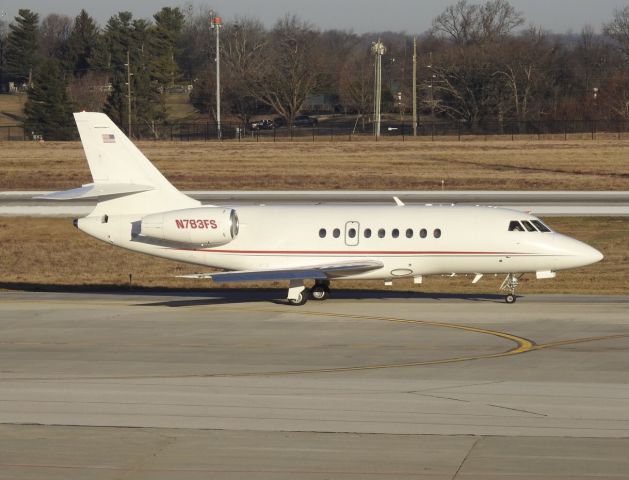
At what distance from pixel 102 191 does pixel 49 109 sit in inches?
3319

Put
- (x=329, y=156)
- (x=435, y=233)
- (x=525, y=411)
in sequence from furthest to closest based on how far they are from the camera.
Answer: (x=329, y=156), (x=435, y=233), (x=525, y=411)

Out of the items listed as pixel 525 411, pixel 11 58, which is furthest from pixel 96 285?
pixel 11 58

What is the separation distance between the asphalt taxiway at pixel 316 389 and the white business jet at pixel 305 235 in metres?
1.17

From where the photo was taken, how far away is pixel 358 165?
78375 mm

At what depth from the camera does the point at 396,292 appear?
35281 mm

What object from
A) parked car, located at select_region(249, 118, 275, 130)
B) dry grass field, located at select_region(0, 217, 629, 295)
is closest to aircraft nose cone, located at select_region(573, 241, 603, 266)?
dry grass field, located at select_region(0, 217, 629, 295)

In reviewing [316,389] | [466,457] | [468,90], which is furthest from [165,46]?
[466,457]

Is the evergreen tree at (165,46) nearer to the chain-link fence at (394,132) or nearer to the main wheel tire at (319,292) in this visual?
the chain-link fence at (394,132)

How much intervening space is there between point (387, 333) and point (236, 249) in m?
6.96

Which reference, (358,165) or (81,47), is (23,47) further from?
(358,165)

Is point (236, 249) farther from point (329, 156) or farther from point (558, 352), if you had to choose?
point (329, 156)

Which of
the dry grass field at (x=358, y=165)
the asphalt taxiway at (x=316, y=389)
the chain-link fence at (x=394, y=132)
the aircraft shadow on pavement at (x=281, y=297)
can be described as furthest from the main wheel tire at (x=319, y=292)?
the chain-link fence at (x=394, y=132)

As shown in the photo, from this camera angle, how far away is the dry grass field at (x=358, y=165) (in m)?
68.2

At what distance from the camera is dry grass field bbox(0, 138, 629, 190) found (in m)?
68.2
